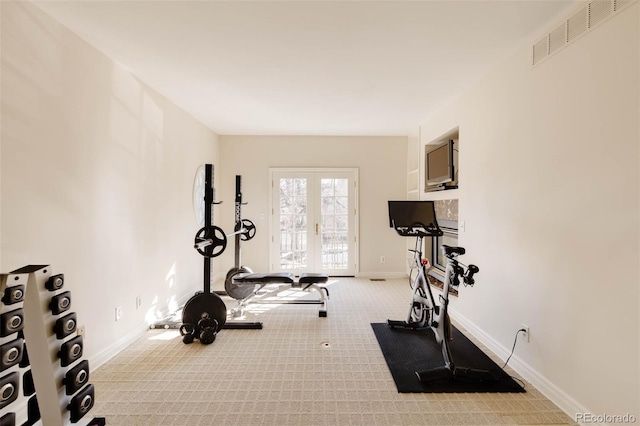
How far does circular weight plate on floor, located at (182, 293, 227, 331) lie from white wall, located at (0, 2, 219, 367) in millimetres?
557

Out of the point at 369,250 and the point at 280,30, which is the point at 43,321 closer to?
the point at 280,30

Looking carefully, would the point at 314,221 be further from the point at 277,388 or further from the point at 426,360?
the point at 277,388

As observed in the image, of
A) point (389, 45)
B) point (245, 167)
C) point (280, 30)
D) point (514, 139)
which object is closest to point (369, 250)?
point (245, 167)

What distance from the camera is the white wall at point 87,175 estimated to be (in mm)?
1817

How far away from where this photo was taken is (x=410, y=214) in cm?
321

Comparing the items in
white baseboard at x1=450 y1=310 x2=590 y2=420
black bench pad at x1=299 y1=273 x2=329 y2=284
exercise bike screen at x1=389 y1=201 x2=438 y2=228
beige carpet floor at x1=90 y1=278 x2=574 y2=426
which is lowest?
beige carpet floor at x1=90 y1=278 x2=574 y2=426

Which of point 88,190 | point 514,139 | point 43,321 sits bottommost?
point 43,321

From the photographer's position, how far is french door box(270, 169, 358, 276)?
5547 millimetres

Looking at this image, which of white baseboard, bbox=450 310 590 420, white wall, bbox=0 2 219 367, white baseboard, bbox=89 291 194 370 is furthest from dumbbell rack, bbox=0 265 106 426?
white baseboard, bbox=450 310 590 420

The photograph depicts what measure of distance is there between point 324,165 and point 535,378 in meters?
4.23

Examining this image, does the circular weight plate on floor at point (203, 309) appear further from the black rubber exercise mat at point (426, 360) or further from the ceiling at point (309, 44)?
the ceiling at point (309, 44)

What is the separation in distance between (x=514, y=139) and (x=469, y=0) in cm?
117

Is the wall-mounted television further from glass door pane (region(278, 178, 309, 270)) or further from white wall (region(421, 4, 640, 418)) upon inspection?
glass door pane (region(278, 178, 309, 270))

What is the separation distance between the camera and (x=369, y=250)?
5574 millimetres
